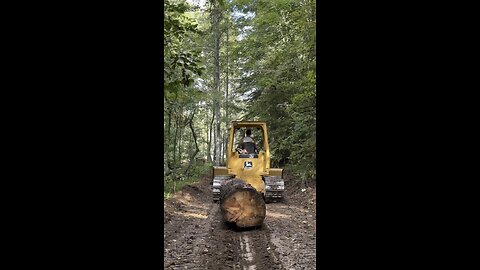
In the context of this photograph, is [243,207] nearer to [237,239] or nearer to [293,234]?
[237,239]

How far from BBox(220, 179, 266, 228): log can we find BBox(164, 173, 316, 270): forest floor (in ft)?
0.76

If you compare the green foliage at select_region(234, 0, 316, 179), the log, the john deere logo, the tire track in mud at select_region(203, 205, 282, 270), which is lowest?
the tire track in mud at select_region(203, 205, 282, 270)

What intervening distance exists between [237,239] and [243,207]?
895 mm

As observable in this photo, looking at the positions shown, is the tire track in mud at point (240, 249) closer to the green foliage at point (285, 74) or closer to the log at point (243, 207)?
the log at point (243, 207)

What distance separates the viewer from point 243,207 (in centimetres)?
788

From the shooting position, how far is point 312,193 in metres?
11.8

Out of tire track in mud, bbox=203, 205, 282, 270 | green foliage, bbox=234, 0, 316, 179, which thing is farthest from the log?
green foliage, bbox=234, 0, 316, 179

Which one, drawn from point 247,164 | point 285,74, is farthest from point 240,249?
point 285,74

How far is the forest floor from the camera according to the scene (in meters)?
5.71

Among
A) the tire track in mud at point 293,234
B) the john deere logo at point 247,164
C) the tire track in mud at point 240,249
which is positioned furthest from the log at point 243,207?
the john deere logo at point 247,164

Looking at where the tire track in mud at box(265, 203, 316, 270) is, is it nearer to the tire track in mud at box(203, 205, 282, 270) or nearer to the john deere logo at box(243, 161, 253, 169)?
the tire track in mud at box(203, 205, 282, 270)

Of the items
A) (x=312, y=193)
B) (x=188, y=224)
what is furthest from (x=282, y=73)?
(x=188, y=224)

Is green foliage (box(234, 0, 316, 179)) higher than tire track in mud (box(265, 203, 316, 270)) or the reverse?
higher
